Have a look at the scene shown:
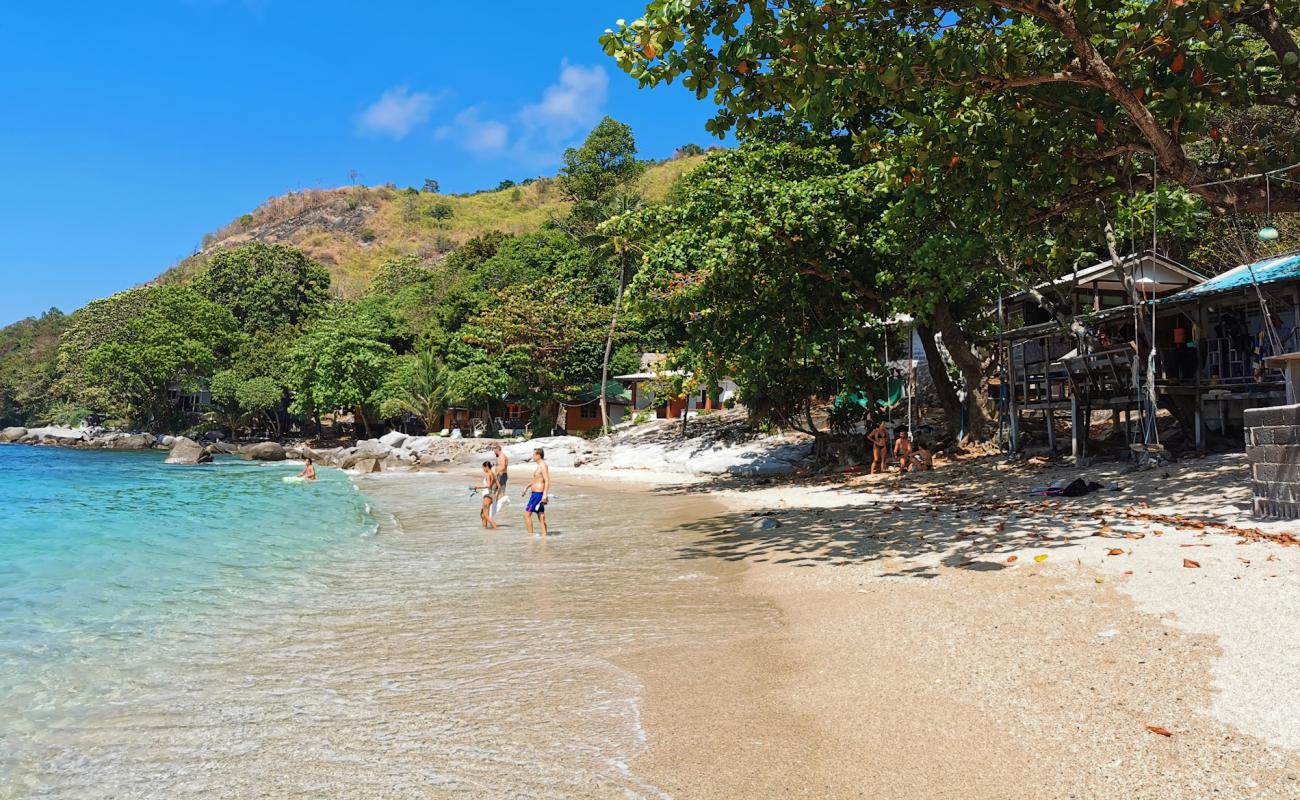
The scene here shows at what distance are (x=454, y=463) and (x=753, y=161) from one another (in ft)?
77.2

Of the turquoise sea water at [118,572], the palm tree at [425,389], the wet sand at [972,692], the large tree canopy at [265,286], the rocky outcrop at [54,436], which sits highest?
the large tree canopy at [265,286]

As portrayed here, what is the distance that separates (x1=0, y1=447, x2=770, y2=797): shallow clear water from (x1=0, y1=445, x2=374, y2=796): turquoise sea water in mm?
41

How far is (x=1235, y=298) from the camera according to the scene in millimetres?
15008

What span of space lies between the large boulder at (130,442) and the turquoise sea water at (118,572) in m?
31.0

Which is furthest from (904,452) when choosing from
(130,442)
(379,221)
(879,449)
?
(379,221)

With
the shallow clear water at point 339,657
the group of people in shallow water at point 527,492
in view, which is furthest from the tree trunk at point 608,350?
the shallow clear water at point 339,657

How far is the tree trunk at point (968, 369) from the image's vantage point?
17.8 meters

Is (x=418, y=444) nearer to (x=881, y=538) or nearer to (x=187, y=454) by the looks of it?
(x=187, y=454)

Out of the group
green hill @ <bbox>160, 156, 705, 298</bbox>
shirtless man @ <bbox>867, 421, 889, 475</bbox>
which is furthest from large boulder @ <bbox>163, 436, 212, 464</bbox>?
green hill @ <bbox>160, 156, 705, 298</bbox>

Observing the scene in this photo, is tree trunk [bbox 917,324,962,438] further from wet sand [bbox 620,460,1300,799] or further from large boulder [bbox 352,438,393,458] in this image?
large boulder [bbox 352,438,393,458]

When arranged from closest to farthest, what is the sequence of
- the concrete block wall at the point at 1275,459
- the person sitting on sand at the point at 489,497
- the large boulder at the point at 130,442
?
the concrete block wall at the point at 1275,459, the person sitting on sand at the point at 489,497, the large boulder at the point at 130,442

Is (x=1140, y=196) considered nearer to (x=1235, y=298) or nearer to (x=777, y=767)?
(x=1235, y=298)

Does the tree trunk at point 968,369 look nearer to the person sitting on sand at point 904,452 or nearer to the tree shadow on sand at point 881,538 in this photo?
the person sitting on sand at point 904,452

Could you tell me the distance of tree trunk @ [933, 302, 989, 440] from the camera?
58.4 ft
